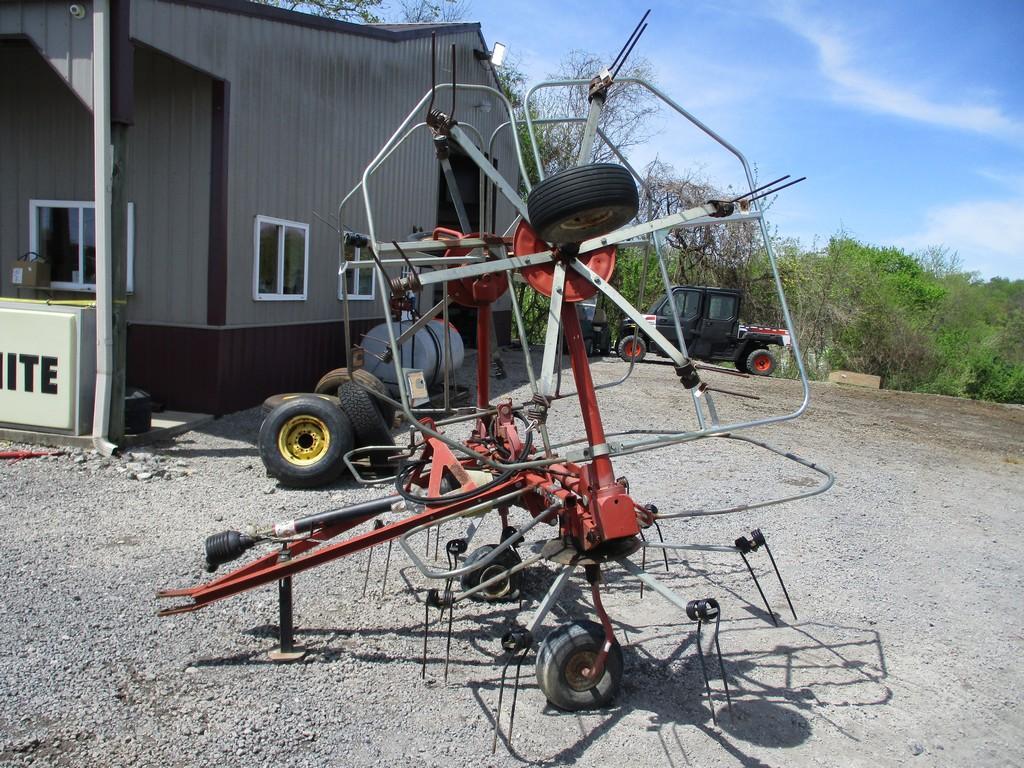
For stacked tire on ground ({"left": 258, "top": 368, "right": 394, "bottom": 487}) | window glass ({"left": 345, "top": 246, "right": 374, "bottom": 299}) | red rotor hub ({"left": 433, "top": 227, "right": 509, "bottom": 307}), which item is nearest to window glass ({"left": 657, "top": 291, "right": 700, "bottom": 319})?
window glass ({"left": 345, "top": 246, "right": 374, "bottom": 299})

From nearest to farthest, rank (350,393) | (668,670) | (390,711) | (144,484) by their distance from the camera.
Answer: (390,711)
(668,670)
(144,484)
(350,393)

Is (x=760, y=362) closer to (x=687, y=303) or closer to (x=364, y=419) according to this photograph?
(x=687, y=303)

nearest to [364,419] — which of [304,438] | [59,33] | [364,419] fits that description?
[364,419]

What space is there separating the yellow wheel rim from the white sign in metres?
2.14

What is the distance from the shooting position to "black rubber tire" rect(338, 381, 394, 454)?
680 centimetres

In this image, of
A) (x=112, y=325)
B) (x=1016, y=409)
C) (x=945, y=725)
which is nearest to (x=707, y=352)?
(x=1016, y=409)

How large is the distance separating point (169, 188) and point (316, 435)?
13.4ft

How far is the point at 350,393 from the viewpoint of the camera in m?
6.94

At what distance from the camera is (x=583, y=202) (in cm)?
293

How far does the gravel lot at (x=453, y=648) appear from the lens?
10.3 feet

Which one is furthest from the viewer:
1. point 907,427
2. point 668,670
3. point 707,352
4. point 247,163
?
point 707,352

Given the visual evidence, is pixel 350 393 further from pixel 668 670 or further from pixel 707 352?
pixel 707 352

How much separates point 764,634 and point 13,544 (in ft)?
15.5

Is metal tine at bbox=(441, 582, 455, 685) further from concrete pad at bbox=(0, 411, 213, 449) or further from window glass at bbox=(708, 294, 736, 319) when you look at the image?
window glass at bbox=(708, 294, 736, 319)
